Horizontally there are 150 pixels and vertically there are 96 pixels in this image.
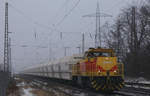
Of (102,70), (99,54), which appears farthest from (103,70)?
(99,54)

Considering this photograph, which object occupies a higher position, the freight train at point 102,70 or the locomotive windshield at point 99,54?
the locomotive windshield at point 99,54

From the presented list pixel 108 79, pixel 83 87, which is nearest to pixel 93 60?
pixel 108 79

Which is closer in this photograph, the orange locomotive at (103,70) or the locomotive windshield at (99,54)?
the orange locomotive at (103,70)

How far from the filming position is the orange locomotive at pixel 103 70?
25.0m

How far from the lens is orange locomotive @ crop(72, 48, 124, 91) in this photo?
2503cm

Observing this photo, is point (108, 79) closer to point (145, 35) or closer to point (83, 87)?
point (83, 87)

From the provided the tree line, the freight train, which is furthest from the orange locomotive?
the tree line

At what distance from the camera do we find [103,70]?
25.4m

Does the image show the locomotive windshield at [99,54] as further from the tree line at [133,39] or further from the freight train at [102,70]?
the tree line at [133,39]

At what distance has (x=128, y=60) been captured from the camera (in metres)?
55.9

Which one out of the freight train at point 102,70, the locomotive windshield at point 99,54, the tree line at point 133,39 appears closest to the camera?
the freight train at point 102,70

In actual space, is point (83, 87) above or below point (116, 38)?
below

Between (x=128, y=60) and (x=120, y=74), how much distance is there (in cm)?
3111

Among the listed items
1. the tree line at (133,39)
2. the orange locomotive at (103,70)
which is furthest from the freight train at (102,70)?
the tree line at (133,39)
